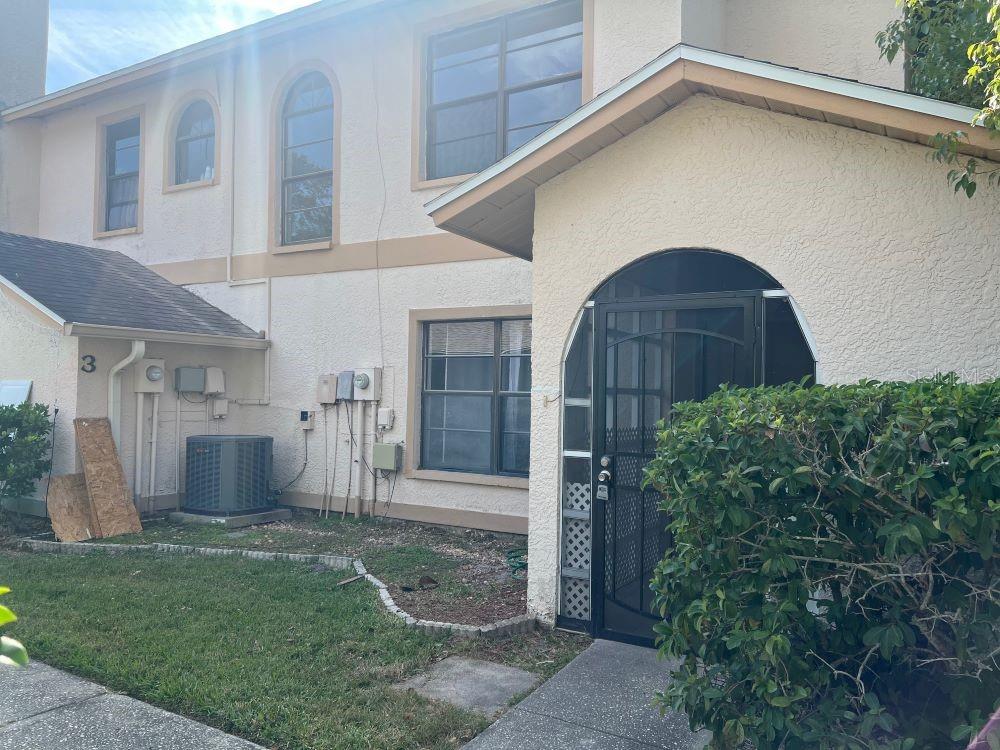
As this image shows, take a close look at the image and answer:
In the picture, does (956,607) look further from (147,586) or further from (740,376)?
(147,586)

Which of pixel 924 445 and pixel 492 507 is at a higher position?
pixel 924 445

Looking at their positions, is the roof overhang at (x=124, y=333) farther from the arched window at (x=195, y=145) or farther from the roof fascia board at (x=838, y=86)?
the roof fascia board at (x=838, y=86)

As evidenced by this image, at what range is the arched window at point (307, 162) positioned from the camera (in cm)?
1055

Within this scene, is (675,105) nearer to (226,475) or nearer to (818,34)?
(818,34)

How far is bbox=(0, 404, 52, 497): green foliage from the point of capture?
27.9 ft

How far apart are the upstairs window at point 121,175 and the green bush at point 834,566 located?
38.7 feet

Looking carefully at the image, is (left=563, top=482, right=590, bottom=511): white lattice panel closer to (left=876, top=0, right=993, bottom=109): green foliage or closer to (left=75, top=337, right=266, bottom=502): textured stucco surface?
(left=876, top=0, right=993, bottom=109): green foliage

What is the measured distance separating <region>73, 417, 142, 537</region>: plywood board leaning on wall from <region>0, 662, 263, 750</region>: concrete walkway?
4624mm

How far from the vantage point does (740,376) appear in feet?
15.9

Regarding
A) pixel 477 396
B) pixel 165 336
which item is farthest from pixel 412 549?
pixel 165 336

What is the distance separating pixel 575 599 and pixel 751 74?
3.70 metres

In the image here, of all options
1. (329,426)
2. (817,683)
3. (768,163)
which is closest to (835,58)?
(768,163)

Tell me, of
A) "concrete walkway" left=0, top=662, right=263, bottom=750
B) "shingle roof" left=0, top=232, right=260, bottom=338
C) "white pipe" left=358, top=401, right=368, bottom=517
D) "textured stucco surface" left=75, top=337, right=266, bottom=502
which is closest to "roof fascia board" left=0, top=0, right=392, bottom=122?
"shingle roof" left=0, top=232, right=260, bottom=338

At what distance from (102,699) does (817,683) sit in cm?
380
